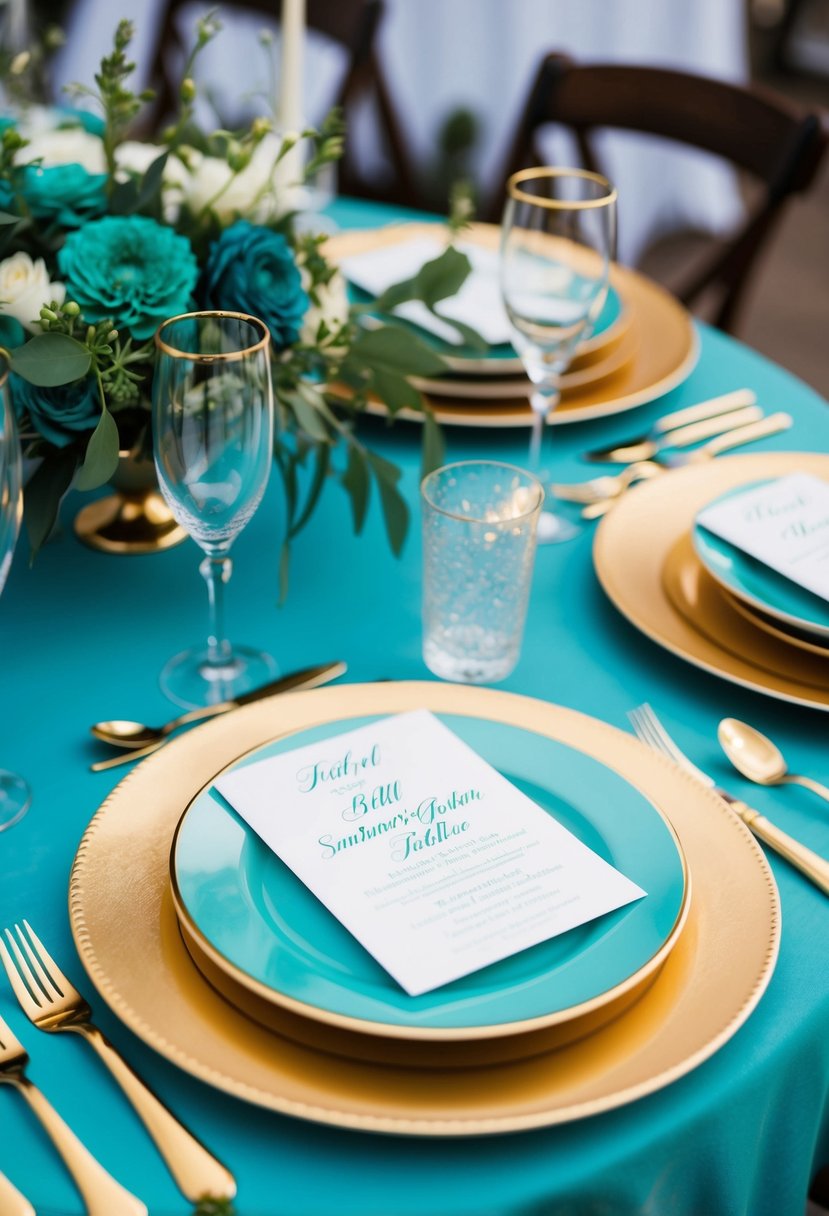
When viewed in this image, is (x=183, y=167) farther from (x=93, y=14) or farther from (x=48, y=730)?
(x=93, y=14)

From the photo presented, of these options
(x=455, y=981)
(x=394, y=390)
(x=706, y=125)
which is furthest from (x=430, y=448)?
(x=706, y=125)

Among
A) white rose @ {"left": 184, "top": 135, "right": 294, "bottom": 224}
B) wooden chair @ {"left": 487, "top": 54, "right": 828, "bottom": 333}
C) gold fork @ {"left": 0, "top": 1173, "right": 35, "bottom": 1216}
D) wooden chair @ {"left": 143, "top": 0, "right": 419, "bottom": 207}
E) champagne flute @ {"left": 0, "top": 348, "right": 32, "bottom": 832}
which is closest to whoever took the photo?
gold fork @ {"left": 0, "top": 1173, "right": 35, "bottom": 1216}

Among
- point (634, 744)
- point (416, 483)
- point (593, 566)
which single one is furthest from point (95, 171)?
point (634, 744)

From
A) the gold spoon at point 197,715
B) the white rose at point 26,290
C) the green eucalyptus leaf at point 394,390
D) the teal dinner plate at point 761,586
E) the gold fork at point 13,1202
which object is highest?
the white rose at point 26,290

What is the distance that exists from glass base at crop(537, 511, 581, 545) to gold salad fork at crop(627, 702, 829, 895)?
245 mm

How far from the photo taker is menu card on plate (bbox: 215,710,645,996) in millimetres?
615

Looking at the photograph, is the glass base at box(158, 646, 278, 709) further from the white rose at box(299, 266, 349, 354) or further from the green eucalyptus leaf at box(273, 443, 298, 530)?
the white rose at box(299, 266, 349, 354)

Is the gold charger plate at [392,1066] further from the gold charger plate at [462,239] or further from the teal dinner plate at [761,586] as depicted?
the gold charger plate at [462,239]

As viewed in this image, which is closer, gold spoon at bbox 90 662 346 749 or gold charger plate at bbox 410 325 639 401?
gold spoon at bbox 90 662 346 749

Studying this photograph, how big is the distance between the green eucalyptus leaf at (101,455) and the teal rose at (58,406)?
33 millimetres

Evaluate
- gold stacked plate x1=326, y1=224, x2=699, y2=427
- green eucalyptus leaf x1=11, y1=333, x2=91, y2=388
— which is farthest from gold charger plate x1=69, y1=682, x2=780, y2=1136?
gold stacked plate x1=326, y1=224, x2=699, y2=427

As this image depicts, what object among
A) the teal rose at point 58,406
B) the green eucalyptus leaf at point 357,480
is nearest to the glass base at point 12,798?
the teal rose at point 58,406

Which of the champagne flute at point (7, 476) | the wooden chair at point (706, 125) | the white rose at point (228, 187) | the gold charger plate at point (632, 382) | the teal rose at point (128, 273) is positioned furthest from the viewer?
the wooden chair at point (706, 125)

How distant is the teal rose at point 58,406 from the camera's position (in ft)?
2.71
